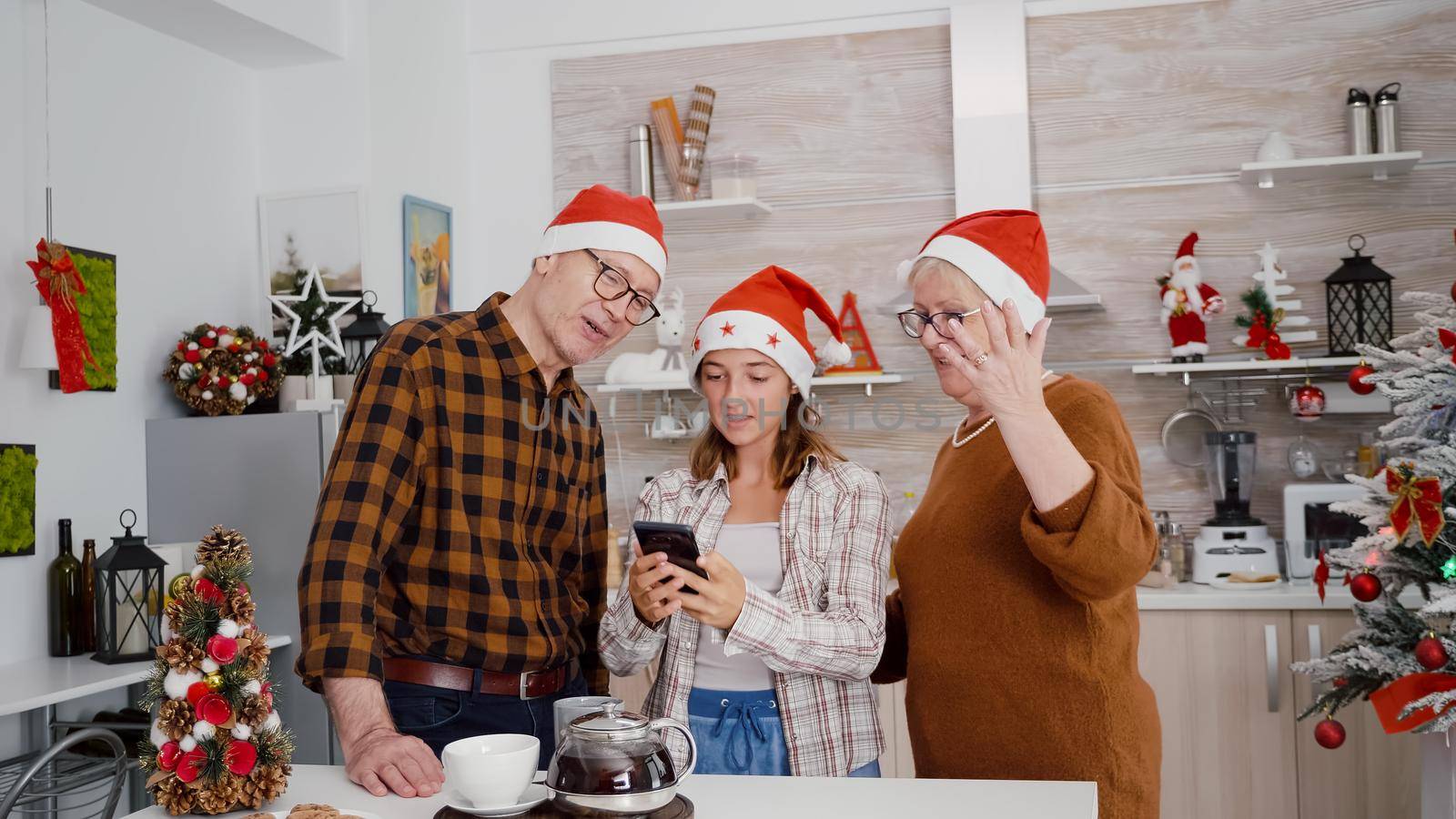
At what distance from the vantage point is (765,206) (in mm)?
4074

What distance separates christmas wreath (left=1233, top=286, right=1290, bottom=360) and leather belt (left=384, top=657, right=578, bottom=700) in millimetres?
2716

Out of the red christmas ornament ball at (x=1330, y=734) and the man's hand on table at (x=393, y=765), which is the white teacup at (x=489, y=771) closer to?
the man's hand on table at (x=393, y=765)

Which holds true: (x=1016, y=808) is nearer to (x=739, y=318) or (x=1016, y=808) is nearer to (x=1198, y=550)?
(x=739, y=318)

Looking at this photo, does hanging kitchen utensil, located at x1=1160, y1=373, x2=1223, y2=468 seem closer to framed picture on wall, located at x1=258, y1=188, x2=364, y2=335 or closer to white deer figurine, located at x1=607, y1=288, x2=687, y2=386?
white deer figurine, located at x1=607, y1=288, x2=687, y2=386

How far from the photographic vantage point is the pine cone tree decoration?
143cm

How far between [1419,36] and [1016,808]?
338 centimetres

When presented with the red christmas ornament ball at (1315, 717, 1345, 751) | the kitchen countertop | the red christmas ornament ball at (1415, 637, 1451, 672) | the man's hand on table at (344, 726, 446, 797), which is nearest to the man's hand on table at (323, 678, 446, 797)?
the man's hand on table at (344, 726, 446, 797)

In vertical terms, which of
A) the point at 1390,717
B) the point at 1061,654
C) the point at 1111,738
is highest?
the point at 1061,654

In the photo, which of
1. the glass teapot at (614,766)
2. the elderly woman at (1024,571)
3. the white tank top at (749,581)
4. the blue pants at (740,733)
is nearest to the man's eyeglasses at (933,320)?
the elderly woman at (1024,571)

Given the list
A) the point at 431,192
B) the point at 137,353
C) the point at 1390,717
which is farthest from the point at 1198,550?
the point at 137,353

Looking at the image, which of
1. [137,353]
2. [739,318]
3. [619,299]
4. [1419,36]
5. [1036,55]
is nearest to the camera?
[619,299]

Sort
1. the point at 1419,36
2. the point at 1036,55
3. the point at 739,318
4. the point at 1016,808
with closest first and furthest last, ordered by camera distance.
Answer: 1. the point at 1016,808
2. the point at 739,318
3. the point at 1419,36
4. the point at 1036,55

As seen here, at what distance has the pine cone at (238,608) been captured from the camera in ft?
4.80

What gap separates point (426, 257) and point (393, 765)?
281cm
